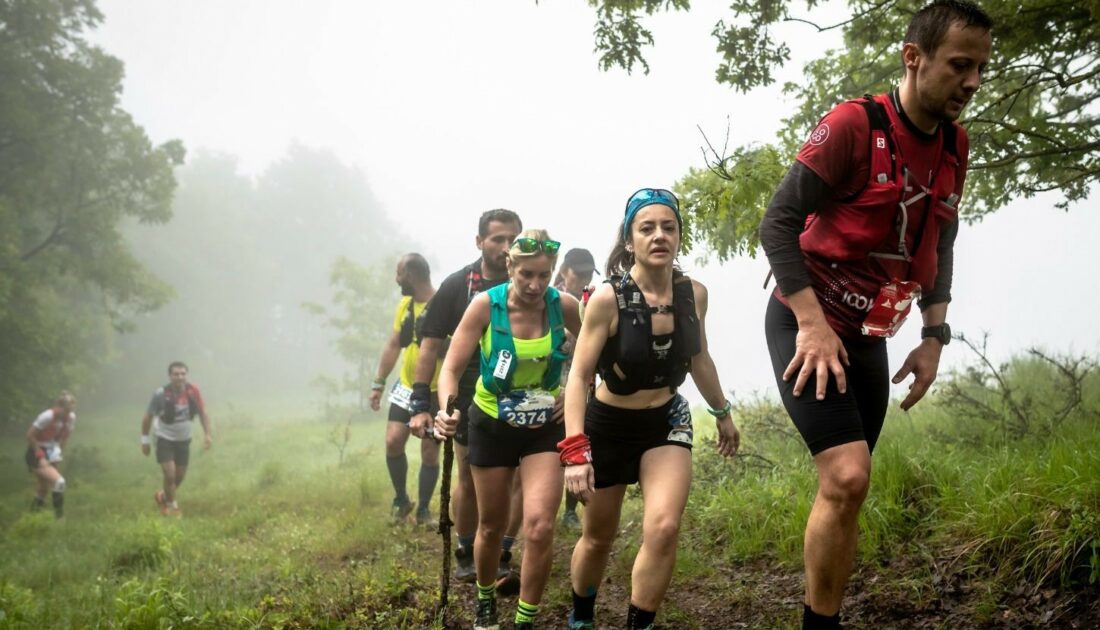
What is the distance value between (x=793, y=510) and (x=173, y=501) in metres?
10.8

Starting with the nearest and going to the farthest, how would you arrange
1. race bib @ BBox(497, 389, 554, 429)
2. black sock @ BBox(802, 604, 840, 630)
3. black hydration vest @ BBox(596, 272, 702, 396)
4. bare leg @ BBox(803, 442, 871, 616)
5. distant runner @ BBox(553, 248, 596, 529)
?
bare leg @ BBox(803, 442, 871, 616)
black sock @ BBox(802, 604, 840, 630)
black hydration vest @ BBox(596, 272, 702, 396)
race bib @ BBox(497, 389, 554, 429)
distant runner @ BBox(553, 248, 596, 529)

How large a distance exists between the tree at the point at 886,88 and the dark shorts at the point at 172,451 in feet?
33.6

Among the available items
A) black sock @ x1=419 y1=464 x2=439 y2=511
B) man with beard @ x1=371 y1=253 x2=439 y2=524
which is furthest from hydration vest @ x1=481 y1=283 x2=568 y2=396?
black sock @ x1=419 y1=464 x2=439 y2=511

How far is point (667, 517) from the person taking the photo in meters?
3.60

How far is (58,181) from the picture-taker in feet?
77.0

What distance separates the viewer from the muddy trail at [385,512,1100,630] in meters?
3.74

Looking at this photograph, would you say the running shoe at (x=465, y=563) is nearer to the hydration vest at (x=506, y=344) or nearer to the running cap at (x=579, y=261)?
the hydration vest at (x=506, y=344)

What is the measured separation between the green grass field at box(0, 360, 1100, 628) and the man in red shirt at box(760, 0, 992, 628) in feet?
5.41

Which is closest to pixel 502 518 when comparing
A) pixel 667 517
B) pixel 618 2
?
pixel 667 517

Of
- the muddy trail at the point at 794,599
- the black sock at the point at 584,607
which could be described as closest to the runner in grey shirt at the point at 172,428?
the muddy trail at the point at 794,599

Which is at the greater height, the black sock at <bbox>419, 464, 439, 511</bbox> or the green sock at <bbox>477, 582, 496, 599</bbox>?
the black sock at <bbox>419, 464, 439, 511</bbox>

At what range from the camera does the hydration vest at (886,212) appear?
286 centimetres

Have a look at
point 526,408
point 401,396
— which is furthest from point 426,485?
point 526,408

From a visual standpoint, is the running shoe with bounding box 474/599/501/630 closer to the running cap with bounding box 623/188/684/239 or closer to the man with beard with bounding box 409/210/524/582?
the man with beard with bounding box 409/210/524/582
